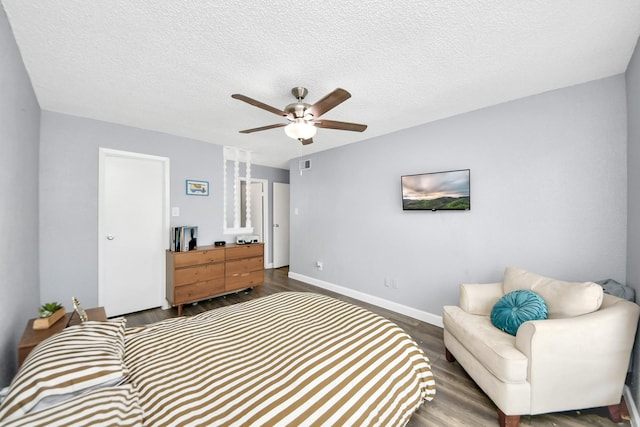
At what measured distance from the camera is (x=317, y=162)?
14.2ft

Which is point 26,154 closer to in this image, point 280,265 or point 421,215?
point 421,215

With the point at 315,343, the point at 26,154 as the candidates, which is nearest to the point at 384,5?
the point at 315,343

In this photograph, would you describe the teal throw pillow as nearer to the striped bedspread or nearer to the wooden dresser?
the striped bedspread

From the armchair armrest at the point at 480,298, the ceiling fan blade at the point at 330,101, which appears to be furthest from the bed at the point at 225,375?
the ceiling fan blade at the point at 330,101

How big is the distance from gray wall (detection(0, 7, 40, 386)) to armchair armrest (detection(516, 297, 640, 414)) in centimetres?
326

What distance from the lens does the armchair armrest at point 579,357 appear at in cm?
147

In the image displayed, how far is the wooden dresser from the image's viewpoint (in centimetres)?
315

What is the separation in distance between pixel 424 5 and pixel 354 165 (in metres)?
2.50

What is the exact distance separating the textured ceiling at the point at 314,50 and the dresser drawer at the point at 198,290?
2.23 m

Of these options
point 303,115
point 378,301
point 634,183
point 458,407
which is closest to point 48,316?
point 303,115

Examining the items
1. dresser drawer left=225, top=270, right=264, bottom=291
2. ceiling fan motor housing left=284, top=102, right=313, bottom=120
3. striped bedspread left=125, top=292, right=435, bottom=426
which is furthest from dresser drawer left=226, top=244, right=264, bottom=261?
ceiling fan motor housing left=284, top=102, right=313, bottom=120

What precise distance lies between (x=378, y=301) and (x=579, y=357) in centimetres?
215

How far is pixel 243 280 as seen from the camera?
3.77m

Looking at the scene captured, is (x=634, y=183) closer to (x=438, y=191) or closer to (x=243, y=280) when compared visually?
(x=438, y=191)
